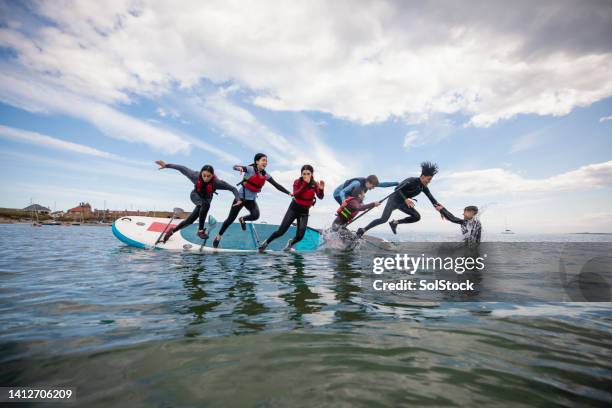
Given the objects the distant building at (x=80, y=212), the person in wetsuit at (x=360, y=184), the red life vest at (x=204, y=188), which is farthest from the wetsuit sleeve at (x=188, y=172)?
the distant building at (x=80, y=212)

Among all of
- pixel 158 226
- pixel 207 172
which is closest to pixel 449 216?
pixel 207 172

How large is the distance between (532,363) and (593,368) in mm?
410

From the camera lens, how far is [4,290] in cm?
446

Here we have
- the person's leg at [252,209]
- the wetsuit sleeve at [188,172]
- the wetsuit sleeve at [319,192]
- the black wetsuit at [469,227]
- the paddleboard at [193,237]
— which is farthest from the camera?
the black wetsuit at [469,227]

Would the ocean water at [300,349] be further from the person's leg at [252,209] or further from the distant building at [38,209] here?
the distant building at [38,209]

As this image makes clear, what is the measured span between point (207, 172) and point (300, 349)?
8.48 metres

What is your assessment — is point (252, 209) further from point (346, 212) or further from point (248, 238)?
point (346, 212)

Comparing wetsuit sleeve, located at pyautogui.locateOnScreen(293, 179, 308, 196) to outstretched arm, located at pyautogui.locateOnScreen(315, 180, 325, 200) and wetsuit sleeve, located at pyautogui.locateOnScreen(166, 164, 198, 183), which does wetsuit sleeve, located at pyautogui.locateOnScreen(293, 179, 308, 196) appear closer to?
outstretched arm, located at pyautogui.locateOnScreen(315, 180, 325, 200)

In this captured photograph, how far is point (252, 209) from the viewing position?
10.6 metres

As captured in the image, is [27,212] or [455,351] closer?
[455,351]

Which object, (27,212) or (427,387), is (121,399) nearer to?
(427,387)

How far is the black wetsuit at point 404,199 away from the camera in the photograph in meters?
11.7

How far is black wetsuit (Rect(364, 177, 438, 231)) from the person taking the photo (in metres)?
11.7

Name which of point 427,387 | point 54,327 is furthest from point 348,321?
point 54,327
